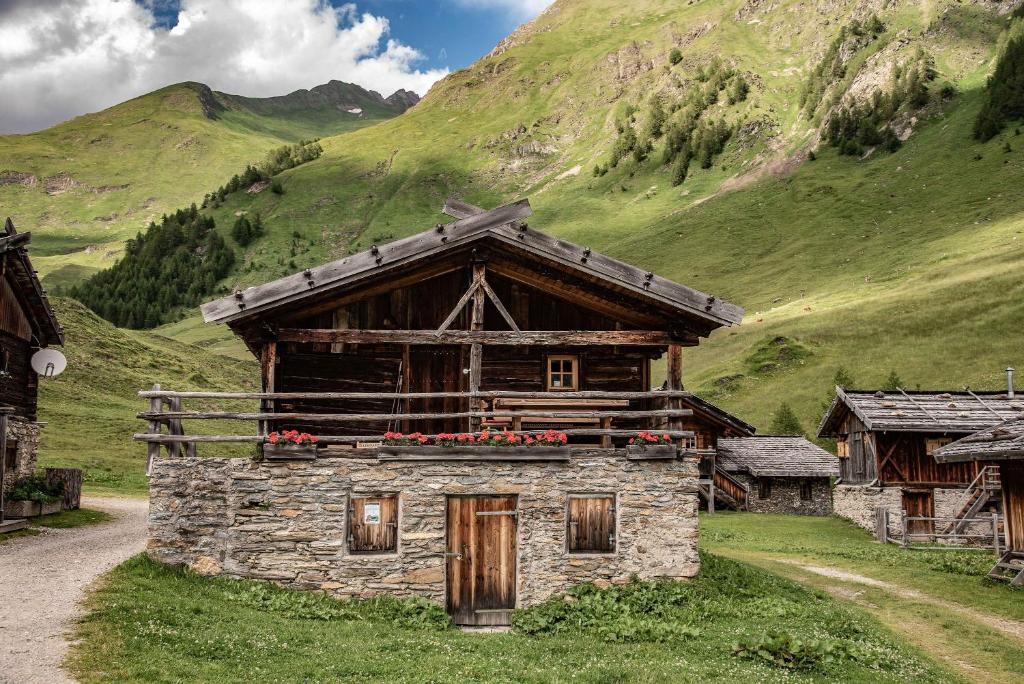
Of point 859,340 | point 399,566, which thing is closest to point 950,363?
point 859,340

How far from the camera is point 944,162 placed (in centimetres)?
11775

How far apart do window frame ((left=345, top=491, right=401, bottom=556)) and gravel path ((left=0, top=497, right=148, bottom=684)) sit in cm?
480

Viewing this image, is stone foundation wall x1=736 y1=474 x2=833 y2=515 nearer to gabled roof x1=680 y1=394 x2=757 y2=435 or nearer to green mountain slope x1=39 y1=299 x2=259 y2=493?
gabled roof x1=680 y1=394 x2=757 y2=435

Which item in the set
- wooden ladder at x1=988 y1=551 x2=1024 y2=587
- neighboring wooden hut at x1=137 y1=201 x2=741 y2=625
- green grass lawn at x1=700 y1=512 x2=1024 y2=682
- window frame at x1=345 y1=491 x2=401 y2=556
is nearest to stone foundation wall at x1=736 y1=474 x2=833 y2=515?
green grass lawn at x1=700 y1=512 x2=1024 y2=682

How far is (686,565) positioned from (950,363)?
166 feet

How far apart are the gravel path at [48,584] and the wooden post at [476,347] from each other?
8.44 metres

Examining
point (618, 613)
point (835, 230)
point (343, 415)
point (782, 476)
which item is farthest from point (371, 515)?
point (835, 230)

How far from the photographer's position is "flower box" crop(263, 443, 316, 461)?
17.2 metres

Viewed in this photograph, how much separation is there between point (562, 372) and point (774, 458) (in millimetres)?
33728

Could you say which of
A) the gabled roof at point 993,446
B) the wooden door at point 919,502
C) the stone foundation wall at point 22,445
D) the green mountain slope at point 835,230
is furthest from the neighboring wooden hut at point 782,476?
the stone foundation wall at point 22,445

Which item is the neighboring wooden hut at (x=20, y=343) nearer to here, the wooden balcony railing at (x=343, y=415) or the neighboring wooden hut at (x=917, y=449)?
the wooden balcony railing at (x=343, y=415)

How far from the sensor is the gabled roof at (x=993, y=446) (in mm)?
21414

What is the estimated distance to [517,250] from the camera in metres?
20.1

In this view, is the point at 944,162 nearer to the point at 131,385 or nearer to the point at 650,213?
the point at 650,213
